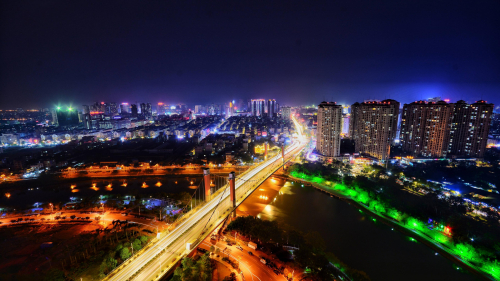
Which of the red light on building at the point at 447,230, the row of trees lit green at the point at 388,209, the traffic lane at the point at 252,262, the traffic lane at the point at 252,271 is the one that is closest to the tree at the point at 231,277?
the traffic lane at the point at 252,271

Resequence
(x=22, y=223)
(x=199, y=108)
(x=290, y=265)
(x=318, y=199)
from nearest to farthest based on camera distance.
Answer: (x=290, y=265) → (x=22, y=223) → (x=318, y=199) → (x=199, y=108)

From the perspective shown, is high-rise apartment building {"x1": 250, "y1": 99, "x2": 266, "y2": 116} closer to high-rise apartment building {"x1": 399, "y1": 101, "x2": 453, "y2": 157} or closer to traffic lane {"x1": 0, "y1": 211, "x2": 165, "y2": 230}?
high-rise apartment building {"x1": 399, "y1": 101, "x2": 453, "y2": 157}

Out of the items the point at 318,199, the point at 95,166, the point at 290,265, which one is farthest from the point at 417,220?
the point at 95,166

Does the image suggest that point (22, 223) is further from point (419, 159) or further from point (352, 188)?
point (419, 159)

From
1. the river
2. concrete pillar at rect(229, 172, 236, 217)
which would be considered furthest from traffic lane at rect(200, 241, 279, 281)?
the river

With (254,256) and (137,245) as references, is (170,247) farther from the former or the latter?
(254,256)

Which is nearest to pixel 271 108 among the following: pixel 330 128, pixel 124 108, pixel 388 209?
pixel 330 128

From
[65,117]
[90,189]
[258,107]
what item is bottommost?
[90,189]
